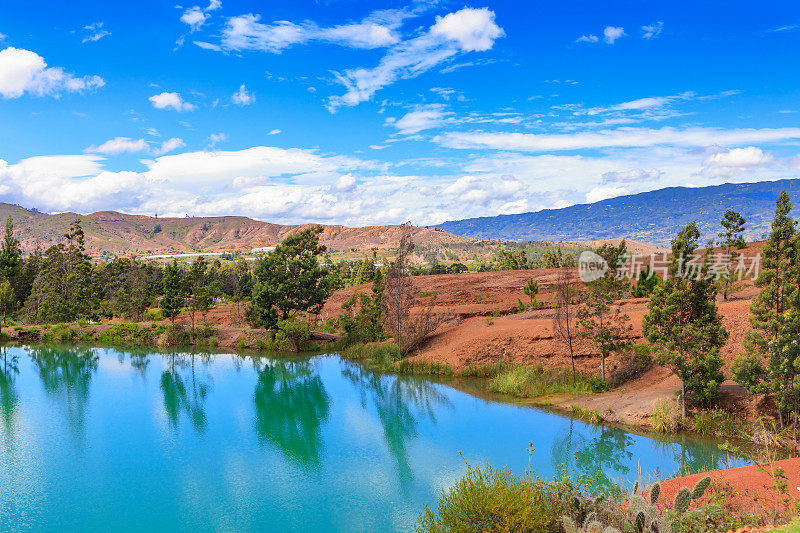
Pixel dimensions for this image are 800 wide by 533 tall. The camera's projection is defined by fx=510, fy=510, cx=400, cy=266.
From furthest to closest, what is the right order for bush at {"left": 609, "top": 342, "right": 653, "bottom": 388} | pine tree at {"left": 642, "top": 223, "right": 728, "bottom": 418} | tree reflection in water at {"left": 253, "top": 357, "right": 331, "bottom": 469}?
1. bush at {"left": 609, "top": 342, "right": 653, "bottom": 388}
2. tree reflection in water at {"left": 253, "top": 357, "right": 331, "bottom": 469}
3. pine tree at {"left": 642, "top": 223, "right": 728, "bottom": 418}

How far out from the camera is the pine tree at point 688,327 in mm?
15297

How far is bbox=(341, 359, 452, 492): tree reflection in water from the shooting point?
51.4 ft

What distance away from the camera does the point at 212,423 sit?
1891 cm

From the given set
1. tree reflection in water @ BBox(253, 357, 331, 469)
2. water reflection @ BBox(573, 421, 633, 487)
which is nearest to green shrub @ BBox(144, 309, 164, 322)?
tree reflection in water @ BBox(253, 357, 331, 469)

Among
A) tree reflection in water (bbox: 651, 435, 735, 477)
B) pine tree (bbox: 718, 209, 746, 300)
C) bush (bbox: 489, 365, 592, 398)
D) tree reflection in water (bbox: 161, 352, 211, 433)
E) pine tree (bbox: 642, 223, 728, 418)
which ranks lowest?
tree reflection in water (bbox: 651, 435, 735, 477)

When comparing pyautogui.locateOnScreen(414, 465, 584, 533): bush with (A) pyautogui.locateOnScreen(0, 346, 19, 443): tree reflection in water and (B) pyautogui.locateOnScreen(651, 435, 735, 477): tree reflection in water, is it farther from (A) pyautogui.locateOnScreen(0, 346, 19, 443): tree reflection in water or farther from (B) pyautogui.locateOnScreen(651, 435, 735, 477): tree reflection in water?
(A) pyautogui.locateOnScreen(0, 346, 19, 443): tree reflection in water

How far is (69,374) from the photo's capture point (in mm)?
28297

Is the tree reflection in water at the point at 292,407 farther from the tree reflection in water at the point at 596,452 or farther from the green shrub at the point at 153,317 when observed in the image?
the green shrub at the point at 153,317

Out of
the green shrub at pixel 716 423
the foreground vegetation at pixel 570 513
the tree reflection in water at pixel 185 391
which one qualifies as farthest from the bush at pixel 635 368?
the tree reflection in water at pixel 185 391

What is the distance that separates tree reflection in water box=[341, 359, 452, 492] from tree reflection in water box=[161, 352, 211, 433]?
6692mm

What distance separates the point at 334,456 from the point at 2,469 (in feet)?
30.0

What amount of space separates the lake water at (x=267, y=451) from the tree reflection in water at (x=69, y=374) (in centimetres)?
19

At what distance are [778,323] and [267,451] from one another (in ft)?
48.9

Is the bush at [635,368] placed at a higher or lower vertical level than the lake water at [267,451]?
higher
